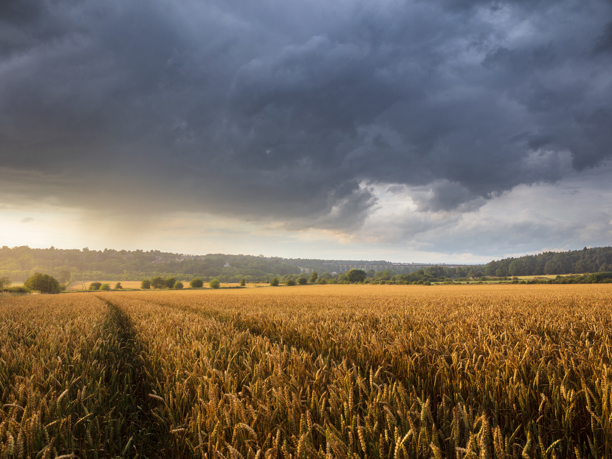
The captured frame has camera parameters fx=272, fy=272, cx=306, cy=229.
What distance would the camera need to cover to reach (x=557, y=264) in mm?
147375

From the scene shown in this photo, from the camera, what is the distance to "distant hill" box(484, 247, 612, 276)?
143875 millimetres

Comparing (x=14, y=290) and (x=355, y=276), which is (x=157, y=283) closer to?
(x=14, y=290)

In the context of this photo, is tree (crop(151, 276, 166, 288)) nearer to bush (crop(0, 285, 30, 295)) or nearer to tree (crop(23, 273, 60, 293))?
tree (crop(23, 273, 60, 293))

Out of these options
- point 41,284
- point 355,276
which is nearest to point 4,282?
point 41,284

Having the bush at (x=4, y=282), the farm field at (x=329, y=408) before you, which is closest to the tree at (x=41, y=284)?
the bush at (x=4, y=282)

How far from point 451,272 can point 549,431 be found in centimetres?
19039

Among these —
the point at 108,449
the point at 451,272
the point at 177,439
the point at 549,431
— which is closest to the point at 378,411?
the point at 549,431

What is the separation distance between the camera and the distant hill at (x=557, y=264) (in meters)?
144

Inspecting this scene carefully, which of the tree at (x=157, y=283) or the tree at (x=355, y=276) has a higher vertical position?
the tree at (x=355, y=276)

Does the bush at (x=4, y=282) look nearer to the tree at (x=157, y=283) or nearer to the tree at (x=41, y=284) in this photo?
the tree at (x=41, y=284)

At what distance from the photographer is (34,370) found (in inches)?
119

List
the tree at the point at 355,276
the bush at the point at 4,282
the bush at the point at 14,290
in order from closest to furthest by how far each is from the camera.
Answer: the bush at the point at 14,290 → the bush at the point at 4,282 → the tree at the point at 355,276

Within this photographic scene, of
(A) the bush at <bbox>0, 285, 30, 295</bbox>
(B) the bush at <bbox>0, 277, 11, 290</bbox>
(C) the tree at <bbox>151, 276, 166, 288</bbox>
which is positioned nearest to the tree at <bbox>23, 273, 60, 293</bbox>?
(B) the bush at <bbox>0, 277, 11, 290</bbox>

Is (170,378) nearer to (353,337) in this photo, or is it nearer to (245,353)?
(245,353)
